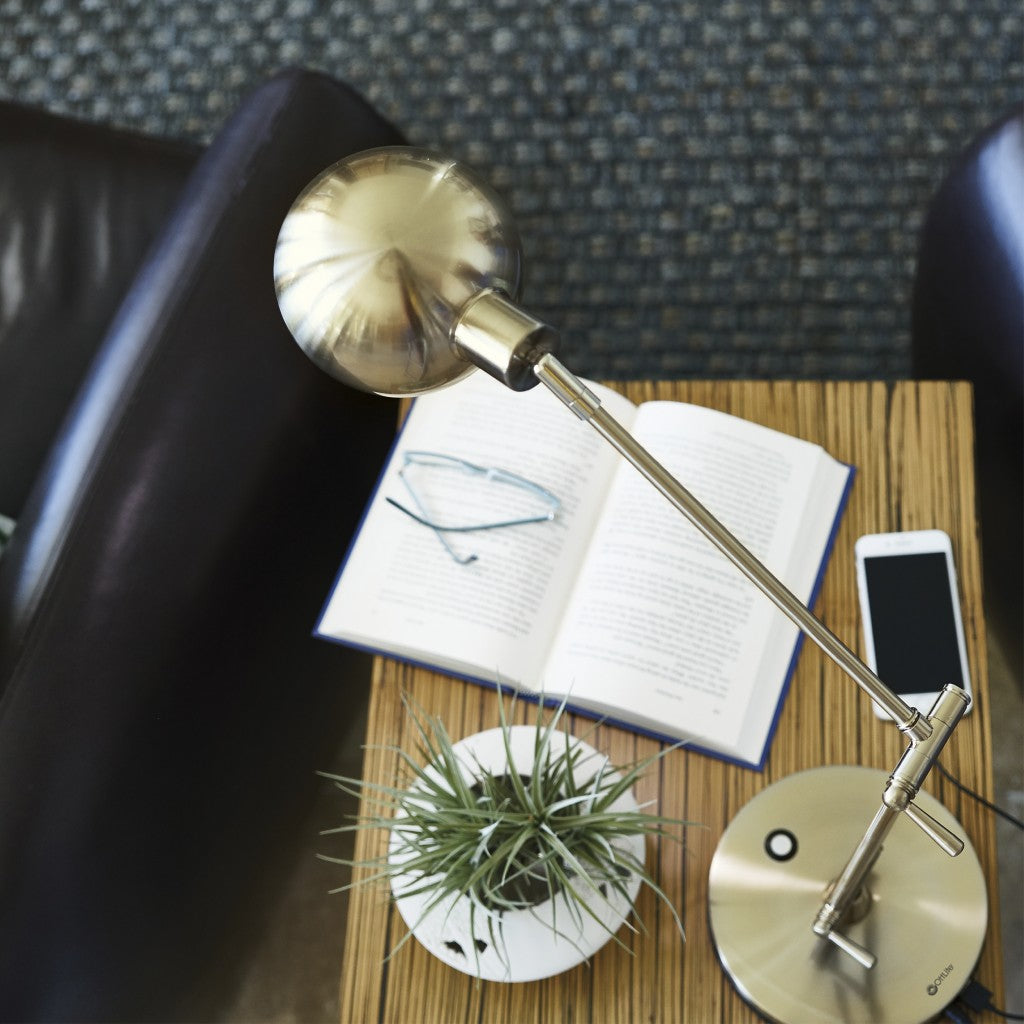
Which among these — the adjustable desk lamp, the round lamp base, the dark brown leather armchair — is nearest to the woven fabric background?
the dark brown leather armchair

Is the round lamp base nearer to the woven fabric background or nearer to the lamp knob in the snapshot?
the lamp knob

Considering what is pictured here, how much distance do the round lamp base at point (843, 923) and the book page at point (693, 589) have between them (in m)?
0.06

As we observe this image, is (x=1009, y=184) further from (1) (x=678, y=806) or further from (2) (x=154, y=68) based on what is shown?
(2) (x=154, y=68)

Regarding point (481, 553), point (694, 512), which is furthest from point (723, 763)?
point (694, 512)

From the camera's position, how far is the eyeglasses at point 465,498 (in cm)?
81

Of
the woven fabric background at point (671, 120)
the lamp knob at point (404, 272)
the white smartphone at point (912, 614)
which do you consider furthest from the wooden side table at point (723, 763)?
the woven fabric background at point (671, 120)

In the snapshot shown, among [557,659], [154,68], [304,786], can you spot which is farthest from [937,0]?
[304,786]

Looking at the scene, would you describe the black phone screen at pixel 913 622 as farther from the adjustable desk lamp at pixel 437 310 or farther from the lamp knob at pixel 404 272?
the lamp knob at pixel 404 272

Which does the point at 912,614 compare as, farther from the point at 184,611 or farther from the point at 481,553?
the point at 184,611

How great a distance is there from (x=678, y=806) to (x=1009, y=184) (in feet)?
1.82

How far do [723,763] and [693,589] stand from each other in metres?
0.12

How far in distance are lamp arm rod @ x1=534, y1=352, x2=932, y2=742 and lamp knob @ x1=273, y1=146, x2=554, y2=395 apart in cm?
2

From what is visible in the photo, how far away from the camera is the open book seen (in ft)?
2.47

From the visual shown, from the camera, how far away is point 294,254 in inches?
16.5
